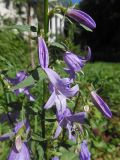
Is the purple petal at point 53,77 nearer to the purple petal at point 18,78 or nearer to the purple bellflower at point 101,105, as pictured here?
the purple bellflower at point 101,105

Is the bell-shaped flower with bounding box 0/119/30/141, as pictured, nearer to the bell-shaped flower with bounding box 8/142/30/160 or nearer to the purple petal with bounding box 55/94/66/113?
the bell-shaped flower with bounding box 8/142/30/160

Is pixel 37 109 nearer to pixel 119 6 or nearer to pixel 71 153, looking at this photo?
pixel 71 153

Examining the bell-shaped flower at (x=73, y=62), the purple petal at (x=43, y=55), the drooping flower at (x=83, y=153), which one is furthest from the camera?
the drooping flower at (x=83, y=153)

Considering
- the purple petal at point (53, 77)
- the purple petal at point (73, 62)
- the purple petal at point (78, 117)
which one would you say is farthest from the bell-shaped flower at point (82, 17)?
the purple petal at point (78, 117)

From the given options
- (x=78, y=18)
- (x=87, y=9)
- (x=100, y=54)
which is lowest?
(x=100, y=54)

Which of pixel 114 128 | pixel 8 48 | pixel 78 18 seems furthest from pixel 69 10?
pixel 8 48

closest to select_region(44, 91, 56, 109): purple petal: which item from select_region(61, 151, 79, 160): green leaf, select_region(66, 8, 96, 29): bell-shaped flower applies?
select_region(66, 8, 96, 29): bell-shaped flower
